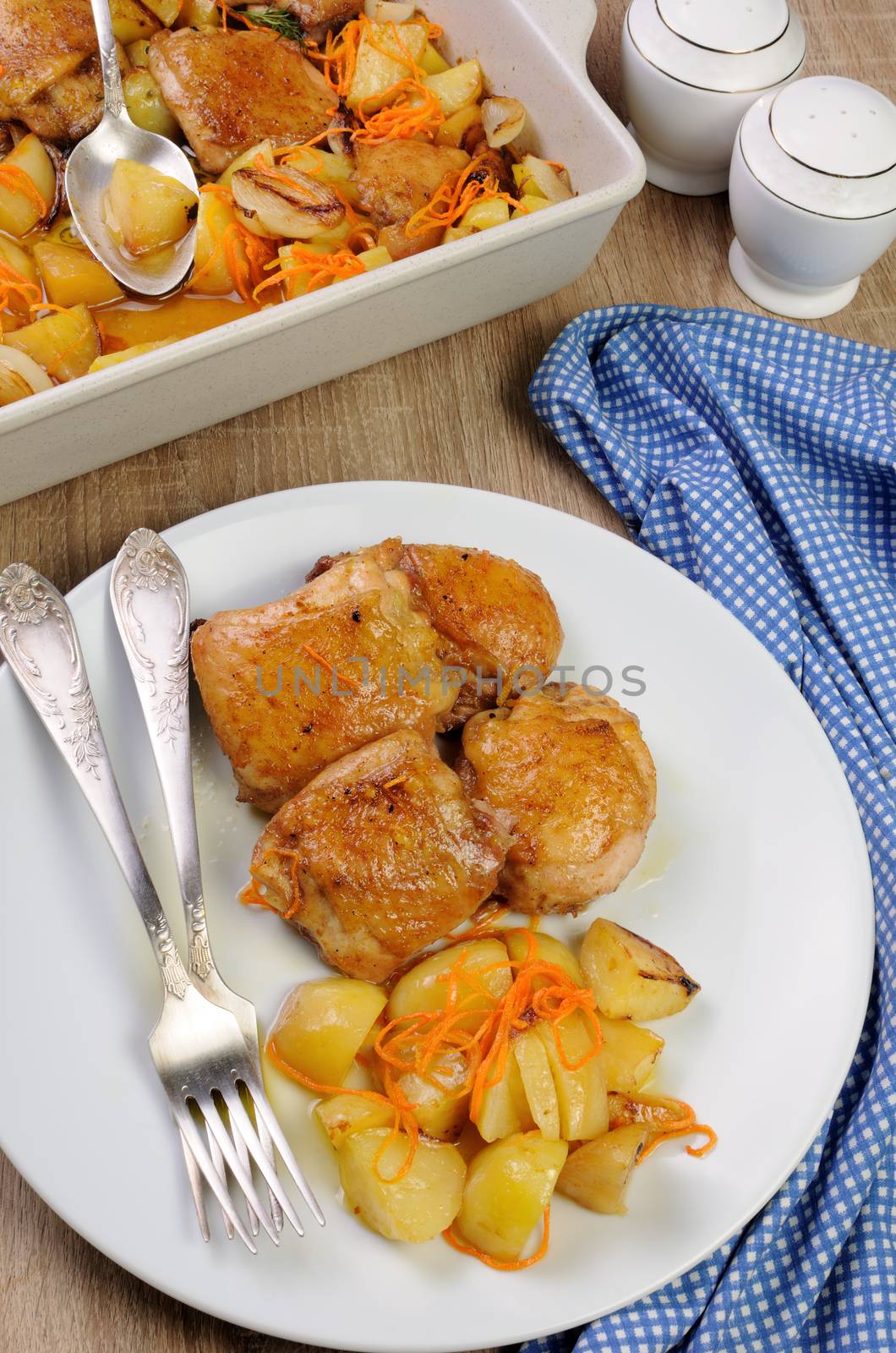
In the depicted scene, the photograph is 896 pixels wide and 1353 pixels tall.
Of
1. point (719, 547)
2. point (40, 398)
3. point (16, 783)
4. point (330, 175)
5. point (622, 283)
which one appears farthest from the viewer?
point (622, 283)

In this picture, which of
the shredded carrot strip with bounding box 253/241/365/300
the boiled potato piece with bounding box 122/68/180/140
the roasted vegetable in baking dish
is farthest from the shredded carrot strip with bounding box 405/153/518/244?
the boiled potato piece with bounding box 122/68/180/140

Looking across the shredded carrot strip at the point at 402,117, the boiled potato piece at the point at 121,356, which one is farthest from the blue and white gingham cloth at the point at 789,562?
the boiled potato piece at the point at 121,356

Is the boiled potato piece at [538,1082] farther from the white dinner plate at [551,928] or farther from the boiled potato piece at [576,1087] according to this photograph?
the white dinner plate at [551,928]

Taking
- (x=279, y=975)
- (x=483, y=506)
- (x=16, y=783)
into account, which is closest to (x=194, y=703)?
(x=16, y=783)

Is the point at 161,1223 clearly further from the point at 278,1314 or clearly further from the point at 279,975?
the point at 279,975

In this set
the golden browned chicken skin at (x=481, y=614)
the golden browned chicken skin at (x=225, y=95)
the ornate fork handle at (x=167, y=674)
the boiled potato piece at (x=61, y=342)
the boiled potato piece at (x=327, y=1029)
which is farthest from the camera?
the golden browned chicken skin at (x=225, y=95)

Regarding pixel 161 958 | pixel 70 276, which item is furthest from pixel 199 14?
pixel 161 958

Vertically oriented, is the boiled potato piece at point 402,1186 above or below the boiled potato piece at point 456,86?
below
